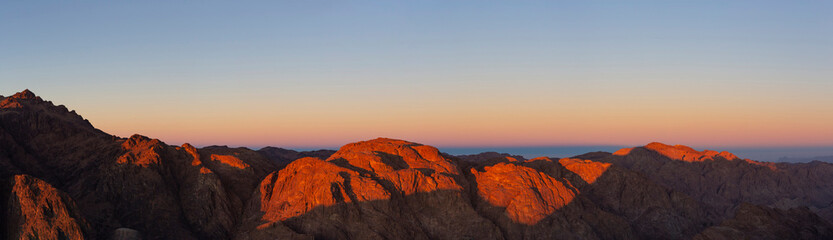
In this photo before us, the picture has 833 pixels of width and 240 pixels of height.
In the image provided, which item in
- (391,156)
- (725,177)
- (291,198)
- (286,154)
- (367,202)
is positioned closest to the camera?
(367,202)

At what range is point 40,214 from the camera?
47.9m

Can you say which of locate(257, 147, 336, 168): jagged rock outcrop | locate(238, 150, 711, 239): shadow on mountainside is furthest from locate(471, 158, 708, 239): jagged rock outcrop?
locate(257, 147, 336, 168): jagged rock outcrop

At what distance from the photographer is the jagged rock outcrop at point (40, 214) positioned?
47.4 metres

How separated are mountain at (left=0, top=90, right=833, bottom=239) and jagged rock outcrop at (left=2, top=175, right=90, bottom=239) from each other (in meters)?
0.10

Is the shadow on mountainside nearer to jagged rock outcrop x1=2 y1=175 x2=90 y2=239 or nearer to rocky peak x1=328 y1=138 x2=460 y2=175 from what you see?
rocky peak x1=328 y1=138 x2=460 y2=175

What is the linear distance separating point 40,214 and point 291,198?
2036 centimetres

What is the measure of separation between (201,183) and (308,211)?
11.8 m

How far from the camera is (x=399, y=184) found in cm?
6131

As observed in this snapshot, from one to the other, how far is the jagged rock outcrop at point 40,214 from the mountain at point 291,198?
98 mm

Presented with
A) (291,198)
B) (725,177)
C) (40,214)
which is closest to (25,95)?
(40,214)

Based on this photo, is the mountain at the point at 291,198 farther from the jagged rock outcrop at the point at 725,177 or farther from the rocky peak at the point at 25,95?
the jagged rock outcrop at the point at 725,177

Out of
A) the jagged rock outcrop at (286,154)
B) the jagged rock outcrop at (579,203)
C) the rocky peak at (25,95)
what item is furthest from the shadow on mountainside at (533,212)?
the jagged rock outcrop at (286,154)

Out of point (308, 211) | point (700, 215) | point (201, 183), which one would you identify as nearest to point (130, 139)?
point (201, 183)

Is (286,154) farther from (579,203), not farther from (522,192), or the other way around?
(579,203)
